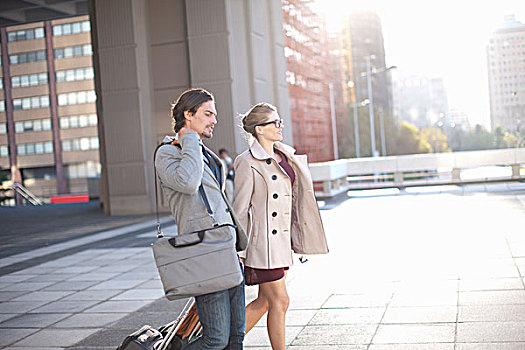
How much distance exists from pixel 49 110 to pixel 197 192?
95122mm

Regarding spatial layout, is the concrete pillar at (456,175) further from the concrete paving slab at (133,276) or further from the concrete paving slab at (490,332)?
the concrete paving slab at (490,332)

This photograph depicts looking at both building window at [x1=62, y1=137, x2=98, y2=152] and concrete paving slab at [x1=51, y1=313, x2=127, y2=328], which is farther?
building window at [x1=62, y1=137, x2=98, y2=152]

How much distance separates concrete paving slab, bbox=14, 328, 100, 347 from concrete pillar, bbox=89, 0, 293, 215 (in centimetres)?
1422

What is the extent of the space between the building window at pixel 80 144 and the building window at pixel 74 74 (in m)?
7.96

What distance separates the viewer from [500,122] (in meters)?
22.5

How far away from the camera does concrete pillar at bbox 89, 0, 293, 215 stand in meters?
20.5

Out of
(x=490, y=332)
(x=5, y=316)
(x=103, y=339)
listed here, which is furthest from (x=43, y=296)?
(x=490, y=332)

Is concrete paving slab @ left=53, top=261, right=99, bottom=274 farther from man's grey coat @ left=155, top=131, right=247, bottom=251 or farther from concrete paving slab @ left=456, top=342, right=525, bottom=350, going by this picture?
man's grey coat @ left=155, top=131, right=247, bottom=251

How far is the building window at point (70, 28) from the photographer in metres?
91.7

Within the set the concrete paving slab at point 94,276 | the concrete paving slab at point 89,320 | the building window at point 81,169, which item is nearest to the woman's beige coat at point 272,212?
the concrete paving slab at point 89,320

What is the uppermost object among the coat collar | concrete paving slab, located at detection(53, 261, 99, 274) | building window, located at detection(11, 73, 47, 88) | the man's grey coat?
building window, located at detection(11, 73, 47, 88)

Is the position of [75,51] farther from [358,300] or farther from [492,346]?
[492,346]

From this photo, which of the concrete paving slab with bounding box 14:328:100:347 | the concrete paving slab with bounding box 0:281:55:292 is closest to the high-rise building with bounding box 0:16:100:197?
the concrete paving slab with bounding box 0:281:55:292

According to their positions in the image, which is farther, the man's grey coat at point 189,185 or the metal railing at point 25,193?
the metal railing at point 25,193
